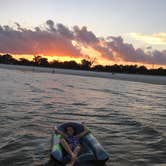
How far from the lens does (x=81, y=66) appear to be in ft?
427

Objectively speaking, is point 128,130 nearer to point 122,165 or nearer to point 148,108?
point 122,165

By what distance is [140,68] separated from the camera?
356 feet

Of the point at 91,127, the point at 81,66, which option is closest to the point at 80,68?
the point at 81,66

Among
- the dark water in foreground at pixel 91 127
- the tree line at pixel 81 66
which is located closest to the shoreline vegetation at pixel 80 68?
the tree line at pixel 81 66

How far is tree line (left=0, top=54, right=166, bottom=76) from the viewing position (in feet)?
353

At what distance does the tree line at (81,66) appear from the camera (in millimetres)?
107494

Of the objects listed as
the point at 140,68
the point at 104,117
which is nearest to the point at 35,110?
the point at 104,117

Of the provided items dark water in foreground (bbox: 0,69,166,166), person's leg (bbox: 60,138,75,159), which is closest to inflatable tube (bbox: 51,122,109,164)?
person's leg (bbox: 60,138,75,159)

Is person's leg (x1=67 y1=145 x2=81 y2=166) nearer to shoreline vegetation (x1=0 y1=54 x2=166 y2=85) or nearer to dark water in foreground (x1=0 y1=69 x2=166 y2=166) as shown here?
dark water in foreground (x1=0 y1=69 x2=166 y2=166)

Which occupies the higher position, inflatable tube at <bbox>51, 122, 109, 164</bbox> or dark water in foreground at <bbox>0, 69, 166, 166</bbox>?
inflatable tube at <bbox>51, 122, 109, 164</bbox>

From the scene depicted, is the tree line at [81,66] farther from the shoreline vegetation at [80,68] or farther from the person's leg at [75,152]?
the person's leg at [75,152]

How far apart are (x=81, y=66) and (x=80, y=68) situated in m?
1.17

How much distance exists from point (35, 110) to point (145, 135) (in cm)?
819

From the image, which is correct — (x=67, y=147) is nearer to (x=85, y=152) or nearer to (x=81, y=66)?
(x=85, y=152)
